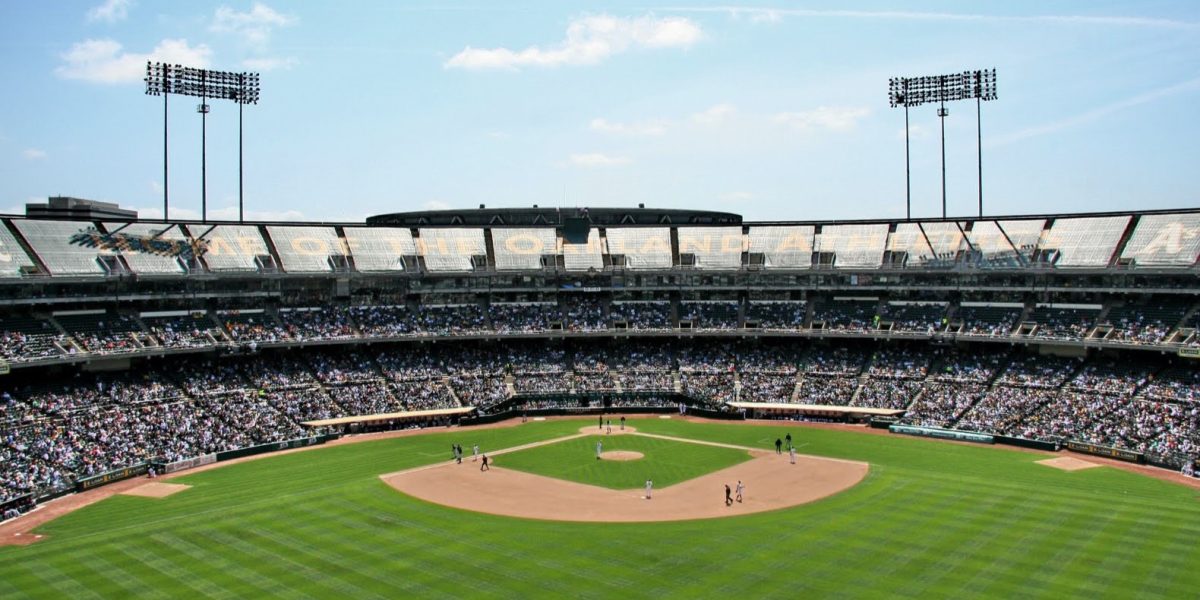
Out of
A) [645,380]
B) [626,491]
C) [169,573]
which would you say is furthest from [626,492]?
[645,380]

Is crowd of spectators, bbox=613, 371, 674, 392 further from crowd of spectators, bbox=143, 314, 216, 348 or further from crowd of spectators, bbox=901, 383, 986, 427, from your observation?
crowd of spectators, bbox=143, 314, 216, 348

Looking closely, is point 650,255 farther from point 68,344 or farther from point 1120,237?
point 68,344

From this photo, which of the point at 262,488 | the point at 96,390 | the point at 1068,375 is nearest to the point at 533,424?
the point at 262,488

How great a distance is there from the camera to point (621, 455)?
5094 cm

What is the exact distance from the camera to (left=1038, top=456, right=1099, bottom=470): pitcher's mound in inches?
1799

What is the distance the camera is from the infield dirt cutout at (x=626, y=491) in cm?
3806

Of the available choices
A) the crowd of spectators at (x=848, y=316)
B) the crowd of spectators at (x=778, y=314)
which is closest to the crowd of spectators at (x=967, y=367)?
the crowd of spectators at (x=848, y=316)

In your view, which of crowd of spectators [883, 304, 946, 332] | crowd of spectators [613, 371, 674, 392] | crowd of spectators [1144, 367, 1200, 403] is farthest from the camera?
crowd of spectators [613, 371, 674, 392]

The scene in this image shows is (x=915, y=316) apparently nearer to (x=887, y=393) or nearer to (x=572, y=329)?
(x=887, y=393)

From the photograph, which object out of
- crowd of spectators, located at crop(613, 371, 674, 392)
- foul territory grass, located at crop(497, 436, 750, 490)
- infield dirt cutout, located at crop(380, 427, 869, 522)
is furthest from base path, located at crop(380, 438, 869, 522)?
crowd of spectators, located at crop(613, 371, 674, 392)

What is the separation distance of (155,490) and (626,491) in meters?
24.4

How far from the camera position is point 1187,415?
163ft

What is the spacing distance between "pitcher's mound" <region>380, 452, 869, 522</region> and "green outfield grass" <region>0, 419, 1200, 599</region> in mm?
1363

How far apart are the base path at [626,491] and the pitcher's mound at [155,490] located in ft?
34.5
